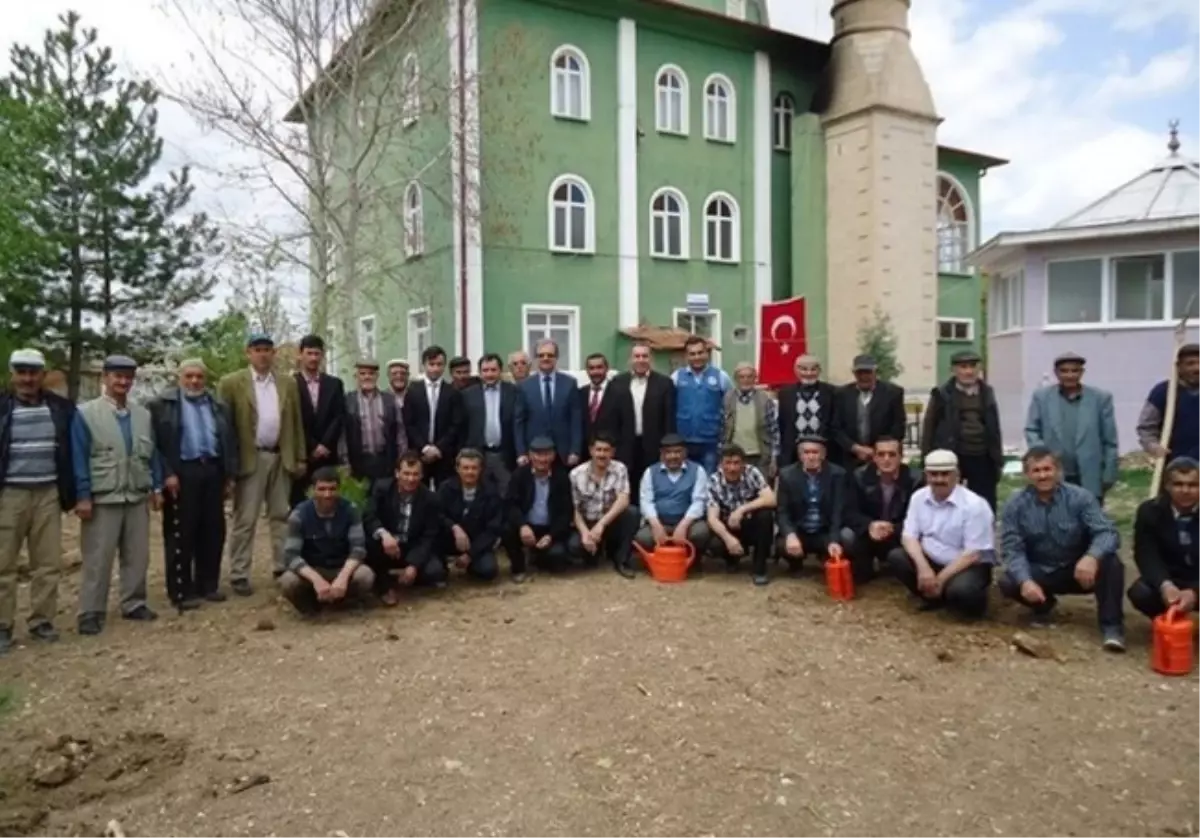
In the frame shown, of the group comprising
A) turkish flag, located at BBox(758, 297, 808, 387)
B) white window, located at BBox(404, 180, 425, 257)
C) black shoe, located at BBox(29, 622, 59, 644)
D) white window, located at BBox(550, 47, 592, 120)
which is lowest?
black shoe, located at BBox(29, 622, 59, 644)

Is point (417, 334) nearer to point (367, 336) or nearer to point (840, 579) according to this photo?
point (367, 336)

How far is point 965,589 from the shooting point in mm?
6055

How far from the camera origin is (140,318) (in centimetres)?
2433

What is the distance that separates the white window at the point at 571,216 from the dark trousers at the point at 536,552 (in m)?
13.0

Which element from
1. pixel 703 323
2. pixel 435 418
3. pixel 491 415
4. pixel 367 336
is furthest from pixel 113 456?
pixel 703 323

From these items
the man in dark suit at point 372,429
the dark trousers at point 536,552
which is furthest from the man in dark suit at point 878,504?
the man in dark suit at point 372,429

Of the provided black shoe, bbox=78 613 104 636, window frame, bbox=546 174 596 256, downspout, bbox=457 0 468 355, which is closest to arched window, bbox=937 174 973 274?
window frame, bbox=546 174 596 256

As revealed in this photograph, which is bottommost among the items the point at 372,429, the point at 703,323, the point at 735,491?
the point at 735,491

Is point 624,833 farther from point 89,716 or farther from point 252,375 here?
point 252,375

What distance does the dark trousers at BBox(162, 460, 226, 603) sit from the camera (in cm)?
677

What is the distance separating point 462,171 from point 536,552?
11.9 m

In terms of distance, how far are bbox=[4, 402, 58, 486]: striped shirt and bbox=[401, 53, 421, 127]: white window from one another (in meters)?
11.8

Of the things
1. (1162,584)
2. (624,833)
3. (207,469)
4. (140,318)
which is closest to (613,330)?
(140,318)

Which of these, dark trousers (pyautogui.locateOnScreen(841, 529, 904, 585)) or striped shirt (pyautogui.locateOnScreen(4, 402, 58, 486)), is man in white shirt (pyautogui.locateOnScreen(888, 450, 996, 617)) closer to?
dark trousers (pyautogui.locateOnScreen(841, 529, 904, 585))
